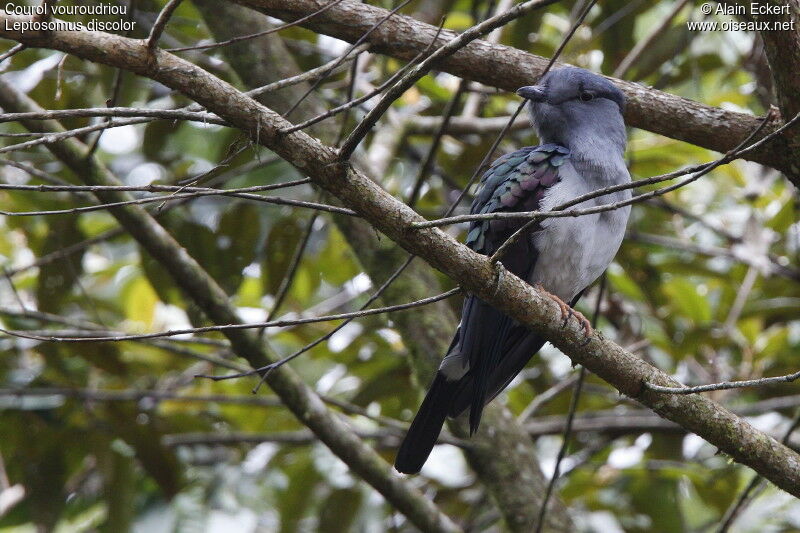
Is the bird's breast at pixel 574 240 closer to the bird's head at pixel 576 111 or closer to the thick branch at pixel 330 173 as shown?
the bird's head at pixel 576 111

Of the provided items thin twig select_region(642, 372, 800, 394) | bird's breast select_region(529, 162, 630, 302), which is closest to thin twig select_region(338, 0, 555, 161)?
thin twig select_region(642, 372, 800, 394)

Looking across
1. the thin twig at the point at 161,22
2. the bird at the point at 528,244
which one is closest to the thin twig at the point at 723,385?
the bird at the point at 528,244

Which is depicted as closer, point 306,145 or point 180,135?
point 306,145

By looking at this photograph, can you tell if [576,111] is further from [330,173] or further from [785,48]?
[330,173]

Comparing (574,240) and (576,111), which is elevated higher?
(576,111)

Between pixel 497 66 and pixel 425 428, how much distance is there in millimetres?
1330

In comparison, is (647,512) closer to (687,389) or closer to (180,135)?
(687,389)

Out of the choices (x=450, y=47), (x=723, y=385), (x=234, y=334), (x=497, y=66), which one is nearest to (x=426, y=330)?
(x=234, y=334)

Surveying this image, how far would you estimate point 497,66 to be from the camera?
10.6 ft

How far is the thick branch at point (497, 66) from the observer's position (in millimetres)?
3064

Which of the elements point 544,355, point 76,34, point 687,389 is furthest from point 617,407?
point 76,34

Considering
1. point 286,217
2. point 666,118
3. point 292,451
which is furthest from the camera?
point 292,451

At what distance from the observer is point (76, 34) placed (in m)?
2.25

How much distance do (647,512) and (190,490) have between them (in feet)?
7.67
